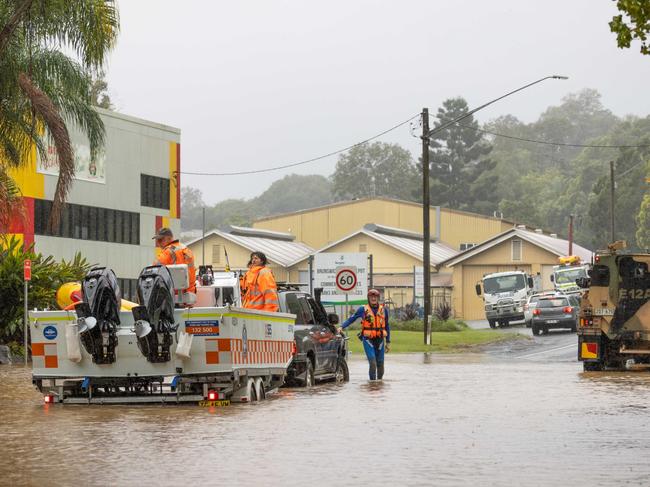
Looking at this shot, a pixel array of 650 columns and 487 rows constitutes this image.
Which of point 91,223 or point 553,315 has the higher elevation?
point 91,223

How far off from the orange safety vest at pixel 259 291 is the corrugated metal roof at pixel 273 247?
207 feet

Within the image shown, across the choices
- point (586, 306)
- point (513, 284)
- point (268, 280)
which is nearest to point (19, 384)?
point (268, 280)

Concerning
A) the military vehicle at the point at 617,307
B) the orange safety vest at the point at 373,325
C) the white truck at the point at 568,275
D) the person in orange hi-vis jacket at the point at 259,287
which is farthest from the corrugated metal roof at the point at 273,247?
the person in orange hi-vis jacket at the point at 259,287

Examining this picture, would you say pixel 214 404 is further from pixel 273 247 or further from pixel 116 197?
pixel 273 247

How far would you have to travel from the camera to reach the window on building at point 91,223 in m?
52.4

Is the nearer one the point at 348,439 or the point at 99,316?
the point at 348,439

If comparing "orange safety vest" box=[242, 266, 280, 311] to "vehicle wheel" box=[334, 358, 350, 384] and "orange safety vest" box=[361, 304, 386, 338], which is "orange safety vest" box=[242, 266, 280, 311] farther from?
"vehicle wheel" box=[334, 358, 350, 384]

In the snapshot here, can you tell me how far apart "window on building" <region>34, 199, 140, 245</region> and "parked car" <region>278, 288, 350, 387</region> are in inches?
1164

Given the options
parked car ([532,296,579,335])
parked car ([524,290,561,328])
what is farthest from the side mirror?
parked car ([524,290,561,328])

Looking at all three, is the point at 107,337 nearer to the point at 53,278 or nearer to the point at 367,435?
the point at 367,435

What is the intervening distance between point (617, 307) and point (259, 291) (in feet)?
31.6

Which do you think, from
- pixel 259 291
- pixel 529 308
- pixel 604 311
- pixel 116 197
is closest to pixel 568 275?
pixel 529 308

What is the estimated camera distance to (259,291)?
20484 mm

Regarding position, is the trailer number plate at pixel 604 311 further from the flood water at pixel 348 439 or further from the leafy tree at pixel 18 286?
the leafy tree at pixel 18 286
